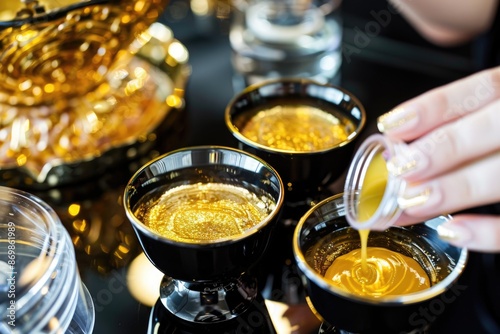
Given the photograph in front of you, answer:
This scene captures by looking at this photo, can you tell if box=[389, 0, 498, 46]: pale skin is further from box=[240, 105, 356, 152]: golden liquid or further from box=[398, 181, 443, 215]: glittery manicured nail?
box=[398, 181, 443, 215]: glittery manicured nail

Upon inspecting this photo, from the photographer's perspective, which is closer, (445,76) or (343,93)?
(343,93)

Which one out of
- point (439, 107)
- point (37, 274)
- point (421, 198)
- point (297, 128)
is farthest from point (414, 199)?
point (37, 274)

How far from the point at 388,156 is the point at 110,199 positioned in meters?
0.37

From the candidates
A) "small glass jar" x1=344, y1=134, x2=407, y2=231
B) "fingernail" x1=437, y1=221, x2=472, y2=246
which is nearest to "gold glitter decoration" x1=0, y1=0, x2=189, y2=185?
"small glass jar" x1=344, y1=134, x2=407, y2=231

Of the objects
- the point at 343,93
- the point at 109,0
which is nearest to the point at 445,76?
the point at 343,93

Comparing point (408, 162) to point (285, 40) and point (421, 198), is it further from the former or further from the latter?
point (285, 40)

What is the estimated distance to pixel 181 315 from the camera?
682mm

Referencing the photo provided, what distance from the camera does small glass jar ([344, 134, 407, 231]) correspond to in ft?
2.02

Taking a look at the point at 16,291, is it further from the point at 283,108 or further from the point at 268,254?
the point at 283,108

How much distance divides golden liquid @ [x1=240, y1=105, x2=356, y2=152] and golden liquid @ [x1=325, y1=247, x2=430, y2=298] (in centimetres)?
17

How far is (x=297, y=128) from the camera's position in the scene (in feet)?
2.81

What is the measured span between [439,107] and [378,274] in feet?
0.64

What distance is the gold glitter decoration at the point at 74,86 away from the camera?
79 cm

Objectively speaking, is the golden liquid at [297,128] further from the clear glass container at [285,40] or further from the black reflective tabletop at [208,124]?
the clear glass container at [285,40]
